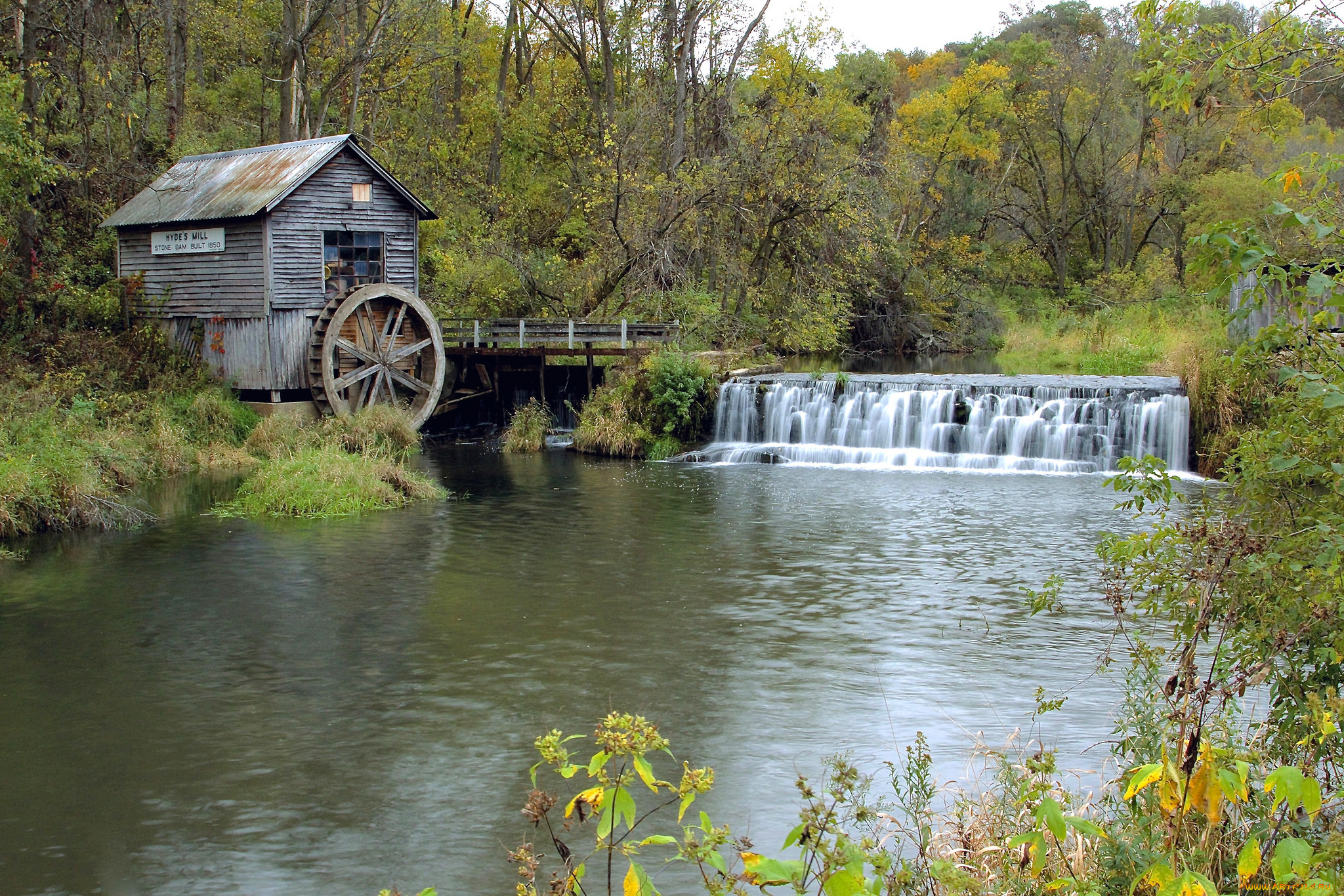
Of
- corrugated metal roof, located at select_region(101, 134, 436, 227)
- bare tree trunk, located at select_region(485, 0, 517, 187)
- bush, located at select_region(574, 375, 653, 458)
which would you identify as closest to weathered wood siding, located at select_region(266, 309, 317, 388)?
corrugated metal roof, located at select_region(101, 134, 436, 227)

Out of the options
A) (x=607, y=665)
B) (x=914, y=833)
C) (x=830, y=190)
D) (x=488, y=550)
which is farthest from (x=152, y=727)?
(x=830, y=190)

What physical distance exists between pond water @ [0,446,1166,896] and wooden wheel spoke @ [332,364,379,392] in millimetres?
7213

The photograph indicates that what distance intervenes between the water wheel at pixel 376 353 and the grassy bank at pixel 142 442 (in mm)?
1650

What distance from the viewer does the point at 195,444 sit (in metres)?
20.5

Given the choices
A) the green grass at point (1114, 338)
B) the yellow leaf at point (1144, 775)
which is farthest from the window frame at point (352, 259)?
the yellow leaf at point (1144, 775)

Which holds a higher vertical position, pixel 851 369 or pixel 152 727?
pixel 851 369

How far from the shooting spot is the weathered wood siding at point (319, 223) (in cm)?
2275

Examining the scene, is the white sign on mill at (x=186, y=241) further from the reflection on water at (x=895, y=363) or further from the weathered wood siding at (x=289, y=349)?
the reflection on water at (x=895, y=363)

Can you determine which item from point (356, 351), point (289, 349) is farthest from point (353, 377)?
point (289, 349)

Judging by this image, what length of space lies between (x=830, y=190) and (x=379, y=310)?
1127 centimetres

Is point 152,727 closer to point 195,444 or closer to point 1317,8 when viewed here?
point 1317,8

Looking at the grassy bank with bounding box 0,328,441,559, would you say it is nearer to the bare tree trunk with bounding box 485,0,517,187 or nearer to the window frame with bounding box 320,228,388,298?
the window frame with bounding box 320,228,388,298

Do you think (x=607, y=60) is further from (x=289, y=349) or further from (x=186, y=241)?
(x=289, y=349)

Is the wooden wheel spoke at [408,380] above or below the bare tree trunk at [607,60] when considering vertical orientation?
below
